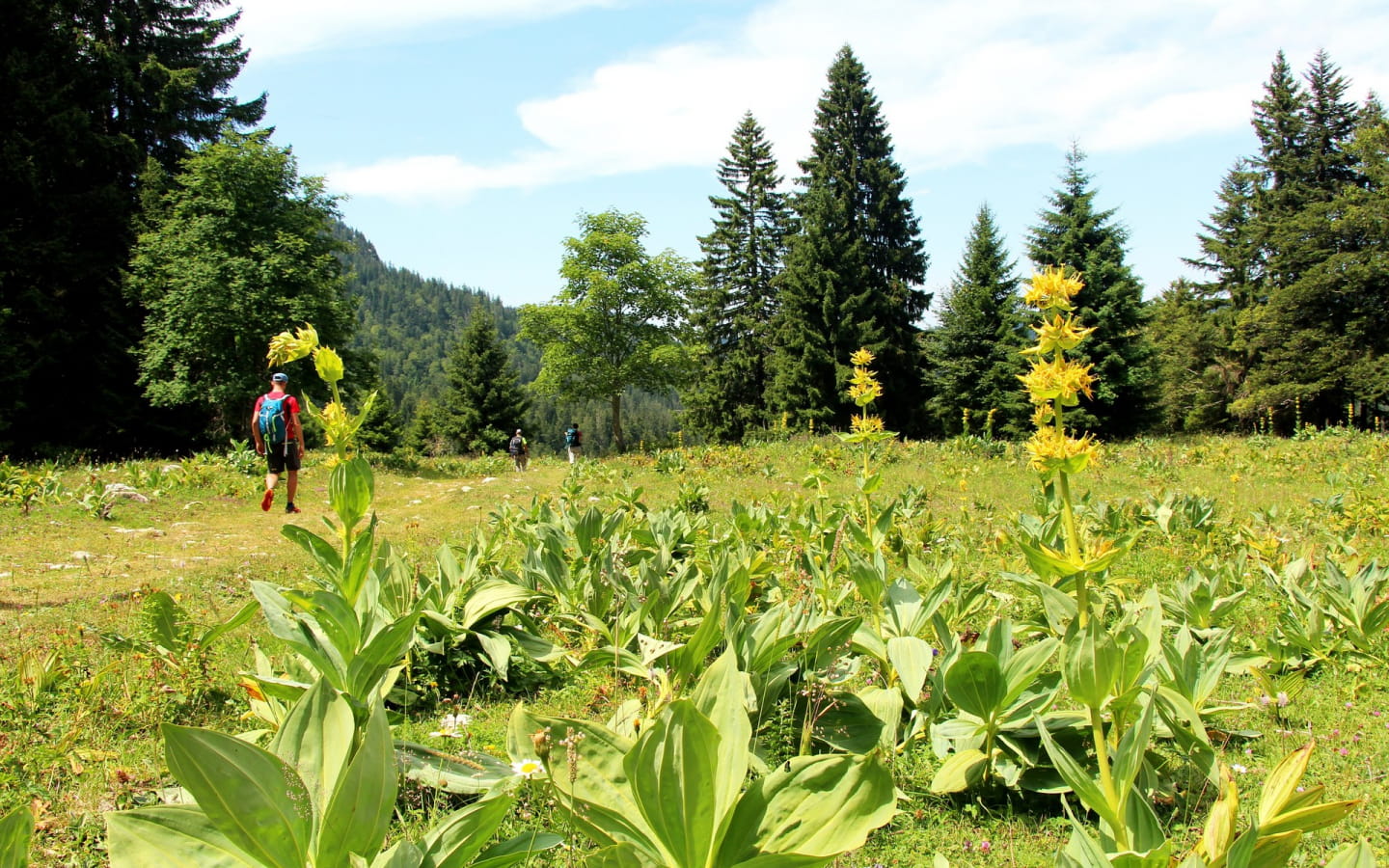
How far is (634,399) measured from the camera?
186 m

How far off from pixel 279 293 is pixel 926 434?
96.3 ft

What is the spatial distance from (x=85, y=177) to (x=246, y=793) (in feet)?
103

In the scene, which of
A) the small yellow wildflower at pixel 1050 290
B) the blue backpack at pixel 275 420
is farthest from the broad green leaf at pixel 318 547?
the blue backpack at pixel 275 420

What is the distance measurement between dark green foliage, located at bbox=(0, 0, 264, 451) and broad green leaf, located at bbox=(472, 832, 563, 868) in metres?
25.4

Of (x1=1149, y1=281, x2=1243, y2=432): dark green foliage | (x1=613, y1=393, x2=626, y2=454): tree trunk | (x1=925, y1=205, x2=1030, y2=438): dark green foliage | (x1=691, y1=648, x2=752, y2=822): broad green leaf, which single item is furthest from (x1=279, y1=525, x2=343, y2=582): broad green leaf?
(x1=1149, y1=281, x2=1243, y2=432): dark green foliage

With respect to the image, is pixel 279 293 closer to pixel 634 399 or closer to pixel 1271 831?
pixel 1271 831

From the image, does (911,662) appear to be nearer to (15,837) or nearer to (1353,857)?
(1353,857)

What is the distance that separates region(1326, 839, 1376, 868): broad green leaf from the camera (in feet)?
4.51

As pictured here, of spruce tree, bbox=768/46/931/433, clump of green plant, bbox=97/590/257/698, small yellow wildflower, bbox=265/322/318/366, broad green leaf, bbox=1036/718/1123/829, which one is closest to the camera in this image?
broad green leaf, bbox=1036/718/1123/829

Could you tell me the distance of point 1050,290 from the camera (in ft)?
7.99

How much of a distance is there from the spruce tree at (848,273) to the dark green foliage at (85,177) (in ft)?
84.2

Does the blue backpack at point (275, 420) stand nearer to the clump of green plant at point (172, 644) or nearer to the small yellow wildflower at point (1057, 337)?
the clump of green plant at point (172, 644)

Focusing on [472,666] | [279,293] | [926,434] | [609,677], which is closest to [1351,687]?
[609,677]

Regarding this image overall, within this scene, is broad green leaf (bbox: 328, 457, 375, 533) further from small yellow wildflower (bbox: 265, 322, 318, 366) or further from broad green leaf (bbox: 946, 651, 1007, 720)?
broad green leaf (bbox: 946, 651, 1007, 720)
